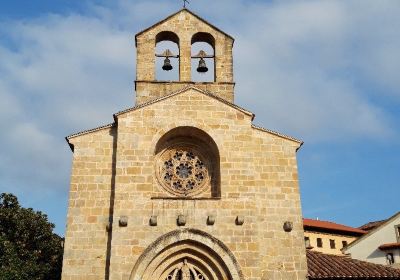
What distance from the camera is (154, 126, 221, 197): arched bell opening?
1388cm

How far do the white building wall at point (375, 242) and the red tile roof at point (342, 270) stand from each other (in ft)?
57.7

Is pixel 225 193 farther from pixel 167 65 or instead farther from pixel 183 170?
pixel 167 65

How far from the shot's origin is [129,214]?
1268 centimetres

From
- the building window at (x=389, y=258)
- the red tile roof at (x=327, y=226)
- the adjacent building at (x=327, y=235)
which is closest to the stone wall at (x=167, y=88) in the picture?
the building window at (x=389, y=258)

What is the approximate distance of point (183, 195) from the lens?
1373 centimetres

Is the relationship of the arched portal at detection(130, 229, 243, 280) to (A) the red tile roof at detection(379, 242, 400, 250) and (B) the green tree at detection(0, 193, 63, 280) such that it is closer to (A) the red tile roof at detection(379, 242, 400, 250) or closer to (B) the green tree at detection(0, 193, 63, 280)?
(B) the green tree at detection(0, 193, 63, 280)

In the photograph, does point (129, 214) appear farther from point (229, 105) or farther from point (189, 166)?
point (229, 105)

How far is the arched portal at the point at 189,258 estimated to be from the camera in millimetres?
12359

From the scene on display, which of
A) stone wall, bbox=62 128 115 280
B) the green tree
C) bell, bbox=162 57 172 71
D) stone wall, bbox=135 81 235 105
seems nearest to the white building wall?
the green tree

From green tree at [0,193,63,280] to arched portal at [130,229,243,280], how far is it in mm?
8514

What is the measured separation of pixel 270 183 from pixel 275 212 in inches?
32.6

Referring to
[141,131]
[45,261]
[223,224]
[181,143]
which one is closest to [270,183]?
[223,224]

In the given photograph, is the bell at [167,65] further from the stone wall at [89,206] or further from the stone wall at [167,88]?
the stone wall at [89,206]

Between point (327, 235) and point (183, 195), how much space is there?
94.6ft
